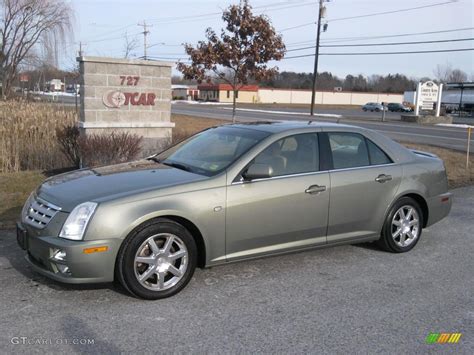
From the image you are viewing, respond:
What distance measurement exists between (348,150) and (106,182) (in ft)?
8.51

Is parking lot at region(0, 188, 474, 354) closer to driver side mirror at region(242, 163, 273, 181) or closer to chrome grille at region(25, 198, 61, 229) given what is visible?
chrome grille at region(25, 198, 61, 229)

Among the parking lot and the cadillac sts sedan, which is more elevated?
the cadillac sts sedan

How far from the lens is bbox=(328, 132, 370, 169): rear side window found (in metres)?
5.28

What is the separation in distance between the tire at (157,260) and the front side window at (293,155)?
3.60ft

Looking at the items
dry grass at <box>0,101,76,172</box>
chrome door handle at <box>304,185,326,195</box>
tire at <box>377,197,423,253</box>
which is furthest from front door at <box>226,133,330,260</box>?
dry grass at <box>0,101,76,172</box>

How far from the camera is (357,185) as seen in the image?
5.25 meters

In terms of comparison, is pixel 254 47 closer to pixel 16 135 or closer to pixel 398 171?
pixel 16 135

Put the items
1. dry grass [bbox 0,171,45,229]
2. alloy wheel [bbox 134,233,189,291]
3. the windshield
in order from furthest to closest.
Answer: dry grass [bbox 0,171,45,229] < the windshield < alloy wheel [bbox 134,233,189,291]

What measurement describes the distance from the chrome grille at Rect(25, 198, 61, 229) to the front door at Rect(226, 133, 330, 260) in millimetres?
1495

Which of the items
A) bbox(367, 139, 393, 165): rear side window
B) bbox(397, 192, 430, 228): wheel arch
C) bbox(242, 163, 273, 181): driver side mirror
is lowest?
bbox(397, 192, 430, 228): wheel arch

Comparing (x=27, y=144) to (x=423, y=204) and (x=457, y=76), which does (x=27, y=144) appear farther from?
(x=457, y=76)

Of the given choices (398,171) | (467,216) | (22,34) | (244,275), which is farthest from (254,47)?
(22,34)

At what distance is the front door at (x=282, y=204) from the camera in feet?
14.9

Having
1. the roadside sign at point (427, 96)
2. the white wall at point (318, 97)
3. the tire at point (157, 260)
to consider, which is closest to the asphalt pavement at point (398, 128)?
the roadside sign at point (427, 96)
